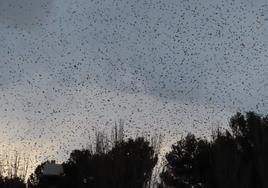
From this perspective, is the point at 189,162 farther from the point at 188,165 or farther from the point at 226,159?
the point at 226,159

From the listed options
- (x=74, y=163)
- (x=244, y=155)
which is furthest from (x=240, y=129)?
(x=74, y=163)

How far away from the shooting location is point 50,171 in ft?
108

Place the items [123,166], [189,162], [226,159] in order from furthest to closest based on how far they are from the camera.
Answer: [189,162] → [226,159] → [123,166]

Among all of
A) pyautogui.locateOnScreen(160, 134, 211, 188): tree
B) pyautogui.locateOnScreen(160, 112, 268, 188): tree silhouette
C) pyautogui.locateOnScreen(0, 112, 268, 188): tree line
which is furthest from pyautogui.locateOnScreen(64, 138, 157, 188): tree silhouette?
pyautogui.locateOnScreen(160, 134, 211, 188): tree

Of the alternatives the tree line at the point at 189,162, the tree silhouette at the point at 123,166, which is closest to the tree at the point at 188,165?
the tree line at the point at 189,162

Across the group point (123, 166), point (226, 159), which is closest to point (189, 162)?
point (226, 159)

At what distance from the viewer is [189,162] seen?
3981 cm

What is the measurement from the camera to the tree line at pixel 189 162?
23203 mm

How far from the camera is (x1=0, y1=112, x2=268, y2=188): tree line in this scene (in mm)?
23203

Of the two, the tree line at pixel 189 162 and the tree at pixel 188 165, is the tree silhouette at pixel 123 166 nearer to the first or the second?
the tree line at pixel 189 162

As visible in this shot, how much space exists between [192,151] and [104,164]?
60.6ft

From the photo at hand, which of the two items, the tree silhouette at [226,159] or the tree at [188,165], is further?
the tree at [188,165]

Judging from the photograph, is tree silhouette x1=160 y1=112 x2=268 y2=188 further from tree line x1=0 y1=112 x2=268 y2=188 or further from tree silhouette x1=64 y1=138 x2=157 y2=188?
tree silhouette x1=64 y1=138 x2=157 y2=188

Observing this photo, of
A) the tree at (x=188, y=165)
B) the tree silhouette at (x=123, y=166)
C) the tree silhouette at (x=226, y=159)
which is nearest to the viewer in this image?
the tree silhouette at (x=123, y=166)
